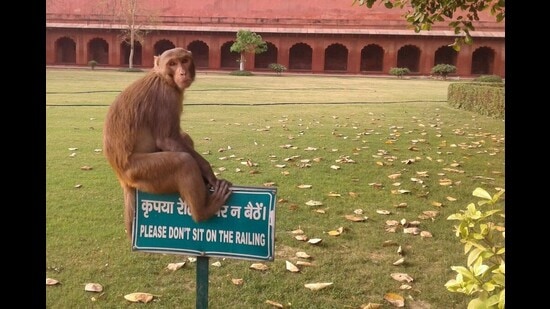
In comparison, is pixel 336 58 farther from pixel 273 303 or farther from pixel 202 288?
pixel 202 288

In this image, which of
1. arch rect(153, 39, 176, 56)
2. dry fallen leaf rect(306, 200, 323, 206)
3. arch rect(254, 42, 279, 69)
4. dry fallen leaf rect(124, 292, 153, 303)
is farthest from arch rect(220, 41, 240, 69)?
dry fallen leaf rect(124, 292, 153, 303)

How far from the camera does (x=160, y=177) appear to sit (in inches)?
67.6

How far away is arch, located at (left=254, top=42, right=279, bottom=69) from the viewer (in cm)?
3003

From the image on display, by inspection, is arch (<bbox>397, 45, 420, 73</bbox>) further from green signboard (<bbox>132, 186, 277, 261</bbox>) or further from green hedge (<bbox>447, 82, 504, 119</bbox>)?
green signboard (<bbox>132, 186, 277, 261</bbox>)

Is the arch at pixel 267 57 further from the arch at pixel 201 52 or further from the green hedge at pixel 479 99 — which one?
the green hedge at pixel 479 99

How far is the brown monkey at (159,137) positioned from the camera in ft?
5.59

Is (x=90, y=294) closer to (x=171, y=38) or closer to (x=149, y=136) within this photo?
(x=149, y=136)

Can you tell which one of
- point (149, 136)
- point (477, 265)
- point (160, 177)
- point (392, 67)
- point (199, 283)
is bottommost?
point (199, 283)

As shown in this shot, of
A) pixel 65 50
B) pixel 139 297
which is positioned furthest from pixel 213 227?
pixel 65 50

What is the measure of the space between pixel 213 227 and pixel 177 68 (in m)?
0.54

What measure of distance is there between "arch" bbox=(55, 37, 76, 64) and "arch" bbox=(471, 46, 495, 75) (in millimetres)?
22941

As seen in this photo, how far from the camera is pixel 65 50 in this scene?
3012cm
